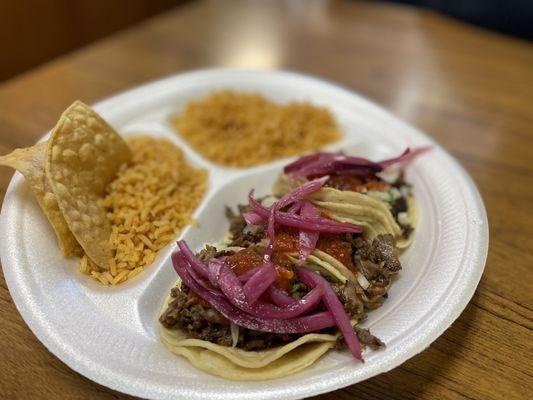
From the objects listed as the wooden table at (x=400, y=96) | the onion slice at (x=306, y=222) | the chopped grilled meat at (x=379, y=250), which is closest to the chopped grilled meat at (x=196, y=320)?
the wooden table at (x=400, y=96)

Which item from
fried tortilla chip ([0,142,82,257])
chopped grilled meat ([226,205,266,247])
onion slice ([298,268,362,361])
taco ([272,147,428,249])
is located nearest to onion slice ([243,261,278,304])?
onion slice ([298,268,362,361])

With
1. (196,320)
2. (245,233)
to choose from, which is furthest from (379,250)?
(196,320)

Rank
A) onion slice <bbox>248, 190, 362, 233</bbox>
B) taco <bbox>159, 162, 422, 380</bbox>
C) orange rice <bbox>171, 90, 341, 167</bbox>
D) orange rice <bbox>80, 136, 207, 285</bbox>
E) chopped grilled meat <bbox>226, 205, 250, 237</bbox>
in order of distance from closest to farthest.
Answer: taco <bbox>159, 162, 422, 380</bbox>
onion slice <bbox>248, 190, 362, 233</bbox>
orange rice <bbox>80, 136, 207, 285</bbox>
chopped grilled meat <bbox>226, 205, 250, 237</bbox>
orange rice <bbox>171, 90, 341, 167</bbox>

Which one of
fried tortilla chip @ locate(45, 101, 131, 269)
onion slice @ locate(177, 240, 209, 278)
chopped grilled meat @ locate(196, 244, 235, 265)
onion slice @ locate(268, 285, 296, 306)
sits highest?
fried tortilla chip @ locate(45, 101, 131, 269)

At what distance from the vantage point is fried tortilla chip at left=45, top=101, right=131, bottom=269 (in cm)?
180

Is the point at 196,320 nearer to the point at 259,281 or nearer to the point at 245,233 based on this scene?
the point at 259,281

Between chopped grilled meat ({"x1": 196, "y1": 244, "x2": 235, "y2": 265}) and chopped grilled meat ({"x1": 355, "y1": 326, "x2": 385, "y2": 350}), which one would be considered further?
chopped grilled meat ({"x1": 196, "y1": 244, "x2": 235, "y2": 265})

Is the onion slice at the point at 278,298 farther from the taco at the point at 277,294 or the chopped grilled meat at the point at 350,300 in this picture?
the chopped grilled meat at the point at 350,300

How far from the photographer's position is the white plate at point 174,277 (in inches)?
55.2

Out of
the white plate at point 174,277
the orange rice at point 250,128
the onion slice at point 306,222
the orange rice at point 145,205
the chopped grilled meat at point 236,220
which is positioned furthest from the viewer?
the orange rice at point 250,128

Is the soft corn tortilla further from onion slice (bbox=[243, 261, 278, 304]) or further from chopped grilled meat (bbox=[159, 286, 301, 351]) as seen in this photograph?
onion slice (bbox=[243, 261, 278, 304])

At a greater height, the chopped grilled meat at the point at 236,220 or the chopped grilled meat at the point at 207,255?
the chopped grilled meat at the point at 207,255

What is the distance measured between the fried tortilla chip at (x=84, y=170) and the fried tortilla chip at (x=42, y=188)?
3 centimetres

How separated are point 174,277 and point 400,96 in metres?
2.28
